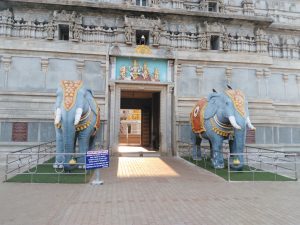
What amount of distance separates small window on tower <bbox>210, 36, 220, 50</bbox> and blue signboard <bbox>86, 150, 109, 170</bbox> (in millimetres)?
12635

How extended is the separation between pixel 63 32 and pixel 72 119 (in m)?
9.68

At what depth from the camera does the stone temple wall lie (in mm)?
16266

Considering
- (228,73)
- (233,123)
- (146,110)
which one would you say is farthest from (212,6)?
(233,123)

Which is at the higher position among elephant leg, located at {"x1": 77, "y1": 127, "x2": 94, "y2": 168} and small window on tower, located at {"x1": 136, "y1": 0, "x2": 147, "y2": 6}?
small window on tower, located at {"x1": 136, "y1": 0, "x2": 147, "y2": 6}

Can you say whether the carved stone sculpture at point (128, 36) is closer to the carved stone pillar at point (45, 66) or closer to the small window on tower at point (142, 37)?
the small window on tower at point (142, 37)

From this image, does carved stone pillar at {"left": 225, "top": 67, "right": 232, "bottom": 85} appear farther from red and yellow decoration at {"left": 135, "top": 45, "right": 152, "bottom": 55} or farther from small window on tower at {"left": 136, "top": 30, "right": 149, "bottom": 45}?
small window on tower at {"left": 136, "top": 30, "right": 149, "bottom": 45}

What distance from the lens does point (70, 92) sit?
10.4 m

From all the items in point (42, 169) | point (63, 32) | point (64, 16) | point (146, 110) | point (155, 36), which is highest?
point (64, 16)

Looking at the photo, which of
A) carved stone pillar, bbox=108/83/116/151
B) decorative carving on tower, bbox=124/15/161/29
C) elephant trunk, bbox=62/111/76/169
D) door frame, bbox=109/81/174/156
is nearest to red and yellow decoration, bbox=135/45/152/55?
decorative carving on tower, bbox=124/15/161/29

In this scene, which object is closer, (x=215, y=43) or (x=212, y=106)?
(x=212, y=106)

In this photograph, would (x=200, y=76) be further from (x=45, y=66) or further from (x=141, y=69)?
(x=45, y=66)

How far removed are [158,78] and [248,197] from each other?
442 inches

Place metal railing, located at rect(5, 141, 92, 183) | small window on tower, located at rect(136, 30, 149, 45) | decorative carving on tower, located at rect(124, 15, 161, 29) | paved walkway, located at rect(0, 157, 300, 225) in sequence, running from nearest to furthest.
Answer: paved walkway, located at rect(0, 157, 300, 225)
metal railing, located at rect(5, 141, 92, 183)
decorative carving on tower, located at rect(124, 15, 161, 29)
small window on tower, located at rect(136, 30, 149, 45)

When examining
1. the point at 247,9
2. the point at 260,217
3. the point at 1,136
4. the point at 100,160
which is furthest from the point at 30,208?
the point at 247,9
